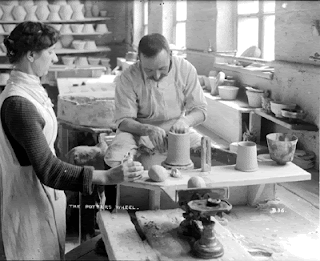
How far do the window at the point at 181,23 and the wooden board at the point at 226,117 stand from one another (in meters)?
2.35

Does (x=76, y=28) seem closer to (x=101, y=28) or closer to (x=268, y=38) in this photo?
(x=101, y=28)

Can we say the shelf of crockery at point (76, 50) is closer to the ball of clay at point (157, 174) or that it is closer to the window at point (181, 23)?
the window at point (181, 23)

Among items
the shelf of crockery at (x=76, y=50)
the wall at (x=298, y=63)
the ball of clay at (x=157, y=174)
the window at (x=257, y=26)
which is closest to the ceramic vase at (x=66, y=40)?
the shelf of crockery at (x=76, y=50)

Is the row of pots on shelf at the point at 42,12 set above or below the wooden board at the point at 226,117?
above

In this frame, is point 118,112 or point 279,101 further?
point 279,101

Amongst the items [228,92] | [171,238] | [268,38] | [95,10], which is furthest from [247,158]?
[95,10]

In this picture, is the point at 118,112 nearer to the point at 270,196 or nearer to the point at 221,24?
the point at 270,196

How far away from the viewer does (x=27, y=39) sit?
2109 millimetres

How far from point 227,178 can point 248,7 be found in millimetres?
3385

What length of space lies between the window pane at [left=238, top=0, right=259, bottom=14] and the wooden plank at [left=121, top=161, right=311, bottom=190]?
9.67ft

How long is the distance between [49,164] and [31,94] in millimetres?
328

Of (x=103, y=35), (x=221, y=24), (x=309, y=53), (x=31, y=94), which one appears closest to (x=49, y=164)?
(x=31, y=94)

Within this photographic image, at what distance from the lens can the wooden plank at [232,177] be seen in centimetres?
244

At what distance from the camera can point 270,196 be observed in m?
2.92
